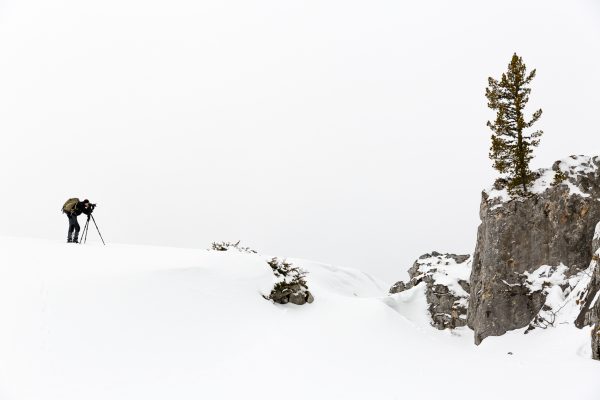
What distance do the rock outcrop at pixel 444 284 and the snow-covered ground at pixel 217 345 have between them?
12.0 feet

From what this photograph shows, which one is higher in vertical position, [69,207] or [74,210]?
[69,207]

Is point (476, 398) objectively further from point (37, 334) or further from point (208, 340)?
point (37, 334)

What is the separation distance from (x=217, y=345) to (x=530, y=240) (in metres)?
14.3

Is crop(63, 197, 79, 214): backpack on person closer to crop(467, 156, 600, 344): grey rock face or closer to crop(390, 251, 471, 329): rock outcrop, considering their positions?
crop(390, 251, 471, 329): rock outcrop

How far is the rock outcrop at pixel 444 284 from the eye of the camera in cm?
2189

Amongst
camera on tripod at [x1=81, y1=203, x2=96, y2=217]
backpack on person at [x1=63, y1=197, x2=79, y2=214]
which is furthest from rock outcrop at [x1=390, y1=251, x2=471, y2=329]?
backpack on person at [x1=63, y1=197, x2=79, y2=214]

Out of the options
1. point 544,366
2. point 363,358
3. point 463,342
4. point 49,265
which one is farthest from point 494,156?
point 49,265

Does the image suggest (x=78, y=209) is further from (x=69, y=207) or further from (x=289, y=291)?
(x=289, y=291)

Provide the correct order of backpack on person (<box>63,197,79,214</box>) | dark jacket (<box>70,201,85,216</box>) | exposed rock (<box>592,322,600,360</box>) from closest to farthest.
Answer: exposed rock (<box>592,322,600,360</box>)
backpack on person (<box>63,197,79,214</box>)
dark jacket (<box>70,201,85,216</box>)

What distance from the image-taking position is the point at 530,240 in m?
17.5

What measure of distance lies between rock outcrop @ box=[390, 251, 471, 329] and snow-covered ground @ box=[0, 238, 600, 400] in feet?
12.0

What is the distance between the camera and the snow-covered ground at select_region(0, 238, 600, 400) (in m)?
10.1

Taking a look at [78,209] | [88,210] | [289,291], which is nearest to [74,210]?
[78,209]

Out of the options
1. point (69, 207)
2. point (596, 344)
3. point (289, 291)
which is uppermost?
point (69, 207)
